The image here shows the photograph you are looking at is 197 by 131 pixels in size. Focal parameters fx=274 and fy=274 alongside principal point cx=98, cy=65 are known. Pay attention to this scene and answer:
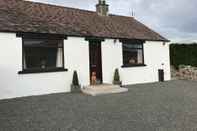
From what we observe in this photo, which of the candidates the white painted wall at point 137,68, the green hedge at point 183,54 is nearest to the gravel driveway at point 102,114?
the white painted wall at point 137,68

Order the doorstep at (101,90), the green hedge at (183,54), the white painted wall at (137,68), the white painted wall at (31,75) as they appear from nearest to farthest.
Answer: the white painted wall at (31,75)
the doorstep at (101,90)
the white painted wall at (137,68)
the green hedge at (183,54)

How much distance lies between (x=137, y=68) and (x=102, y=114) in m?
9.80

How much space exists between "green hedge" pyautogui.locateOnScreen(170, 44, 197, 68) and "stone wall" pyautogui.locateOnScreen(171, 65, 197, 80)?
0.68 m

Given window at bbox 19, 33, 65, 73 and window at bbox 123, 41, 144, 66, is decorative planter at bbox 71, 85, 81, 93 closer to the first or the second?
window at bbox 19, 33, 65, 73

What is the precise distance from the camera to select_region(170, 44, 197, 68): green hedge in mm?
22047

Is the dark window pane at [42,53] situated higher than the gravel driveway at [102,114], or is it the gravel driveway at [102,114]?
the dark window pane at [42,53]

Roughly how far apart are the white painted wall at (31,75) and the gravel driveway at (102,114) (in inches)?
42.6

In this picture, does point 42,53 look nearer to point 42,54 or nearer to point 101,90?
point 42,54

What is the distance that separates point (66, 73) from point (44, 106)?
4421 mm

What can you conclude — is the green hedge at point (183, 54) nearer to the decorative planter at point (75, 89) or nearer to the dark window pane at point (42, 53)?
the decorative planter at point (75, 89)

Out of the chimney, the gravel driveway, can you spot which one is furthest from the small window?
the chimney

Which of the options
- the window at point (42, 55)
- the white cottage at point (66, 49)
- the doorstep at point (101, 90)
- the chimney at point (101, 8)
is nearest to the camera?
the white cottage at point (66, 49)

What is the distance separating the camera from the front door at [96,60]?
51.5 ft

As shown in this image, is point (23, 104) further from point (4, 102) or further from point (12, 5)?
point (12, 5)
